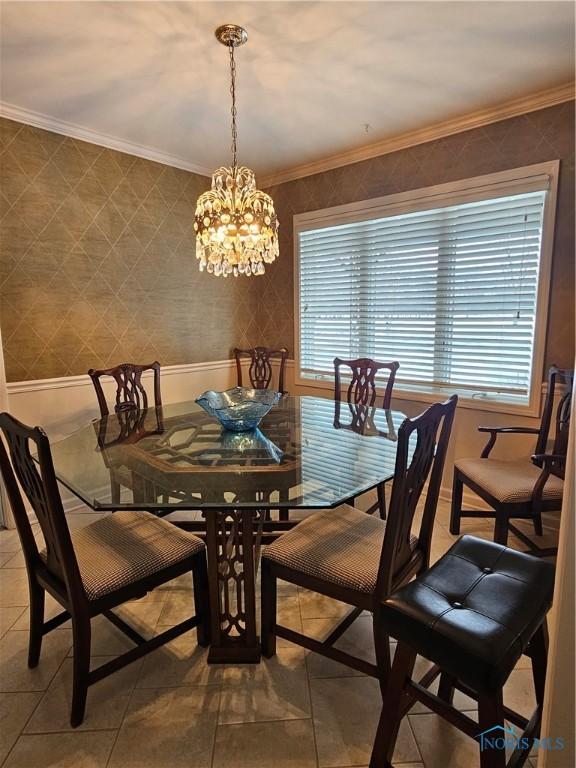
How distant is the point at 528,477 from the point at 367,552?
50.4 inches

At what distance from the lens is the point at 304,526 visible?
5.70 feet

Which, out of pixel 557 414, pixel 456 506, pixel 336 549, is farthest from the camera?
pixel 456 506

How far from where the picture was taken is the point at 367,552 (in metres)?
1.55

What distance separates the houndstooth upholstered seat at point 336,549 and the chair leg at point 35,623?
0.88 metres

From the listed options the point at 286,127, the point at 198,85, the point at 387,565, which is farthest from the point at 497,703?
the point at 286,127

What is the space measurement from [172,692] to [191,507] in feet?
2.42

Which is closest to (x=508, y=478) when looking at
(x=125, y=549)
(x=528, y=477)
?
(x=528, y=477)

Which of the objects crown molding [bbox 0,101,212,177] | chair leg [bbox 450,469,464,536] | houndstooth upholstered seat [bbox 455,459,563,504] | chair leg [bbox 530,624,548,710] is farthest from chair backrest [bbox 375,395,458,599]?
crown molding [bbox 0,101,212,177]

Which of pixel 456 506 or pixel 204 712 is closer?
pixel 204 712

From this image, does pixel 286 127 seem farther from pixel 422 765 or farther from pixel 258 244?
pixel 422 765

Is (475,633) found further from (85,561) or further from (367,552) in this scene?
(85,561)

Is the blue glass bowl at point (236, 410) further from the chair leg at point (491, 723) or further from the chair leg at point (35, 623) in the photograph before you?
the chair leg at point (491, 723)

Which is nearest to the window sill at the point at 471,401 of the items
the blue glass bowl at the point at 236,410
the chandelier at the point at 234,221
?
the blue glass bowl at the point at 236,410

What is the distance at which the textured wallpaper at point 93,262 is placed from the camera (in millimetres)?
2645
